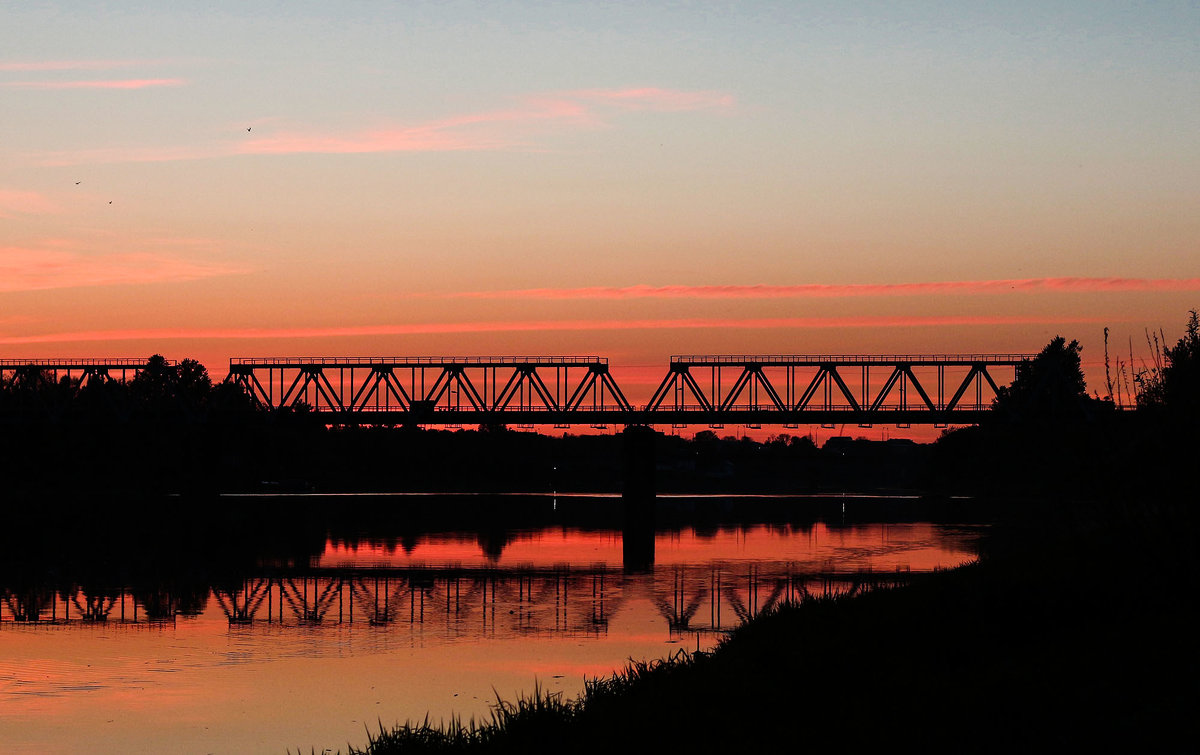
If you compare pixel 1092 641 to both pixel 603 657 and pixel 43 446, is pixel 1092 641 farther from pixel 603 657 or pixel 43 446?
pixel 43 446

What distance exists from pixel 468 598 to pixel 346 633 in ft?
29.2

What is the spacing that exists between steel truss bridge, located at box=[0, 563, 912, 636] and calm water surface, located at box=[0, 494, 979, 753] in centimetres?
13

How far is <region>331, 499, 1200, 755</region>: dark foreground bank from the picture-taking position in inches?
694

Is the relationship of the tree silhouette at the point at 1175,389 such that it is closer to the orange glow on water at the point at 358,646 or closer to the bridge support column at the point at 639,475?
the orange glow on water at the point at 358,646

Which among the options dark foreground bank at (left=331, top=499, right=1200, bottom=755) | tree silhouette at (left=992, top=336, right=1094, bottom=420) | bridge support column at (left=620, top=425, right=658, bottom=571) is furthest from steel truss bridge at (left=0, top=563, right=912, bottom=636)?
tree silhouette at (left=992, top=336, right=1094, bottom=420)

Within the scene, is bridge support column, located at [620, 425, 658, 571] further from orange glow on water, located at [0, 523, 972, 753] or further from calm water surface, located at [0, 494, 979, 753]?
orange glow on water, located at [0, 523, 972, 753]

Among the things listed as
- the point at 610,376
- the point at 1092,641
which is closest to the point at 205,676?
the point at 1092,641

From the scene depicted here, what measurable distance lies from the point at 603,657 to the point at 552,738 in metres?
13.4

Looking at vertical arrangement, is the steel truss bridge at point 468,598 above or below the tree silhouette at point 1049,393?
below

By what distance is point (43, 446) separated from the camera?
430 feet

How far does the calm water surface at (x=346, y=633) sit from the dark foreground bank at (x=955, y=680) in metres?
4.67

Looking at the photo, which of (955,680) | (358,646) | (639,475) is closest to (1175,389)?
(955,680)

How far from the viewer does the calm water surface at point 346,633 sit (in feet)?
85.8

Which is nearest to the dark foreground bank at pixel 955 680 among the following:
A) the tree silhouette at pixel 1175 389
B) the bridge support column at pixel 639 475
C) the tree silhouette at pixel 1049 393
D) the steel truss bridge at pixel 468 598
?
the tree silhouette at pixel 1175 389
